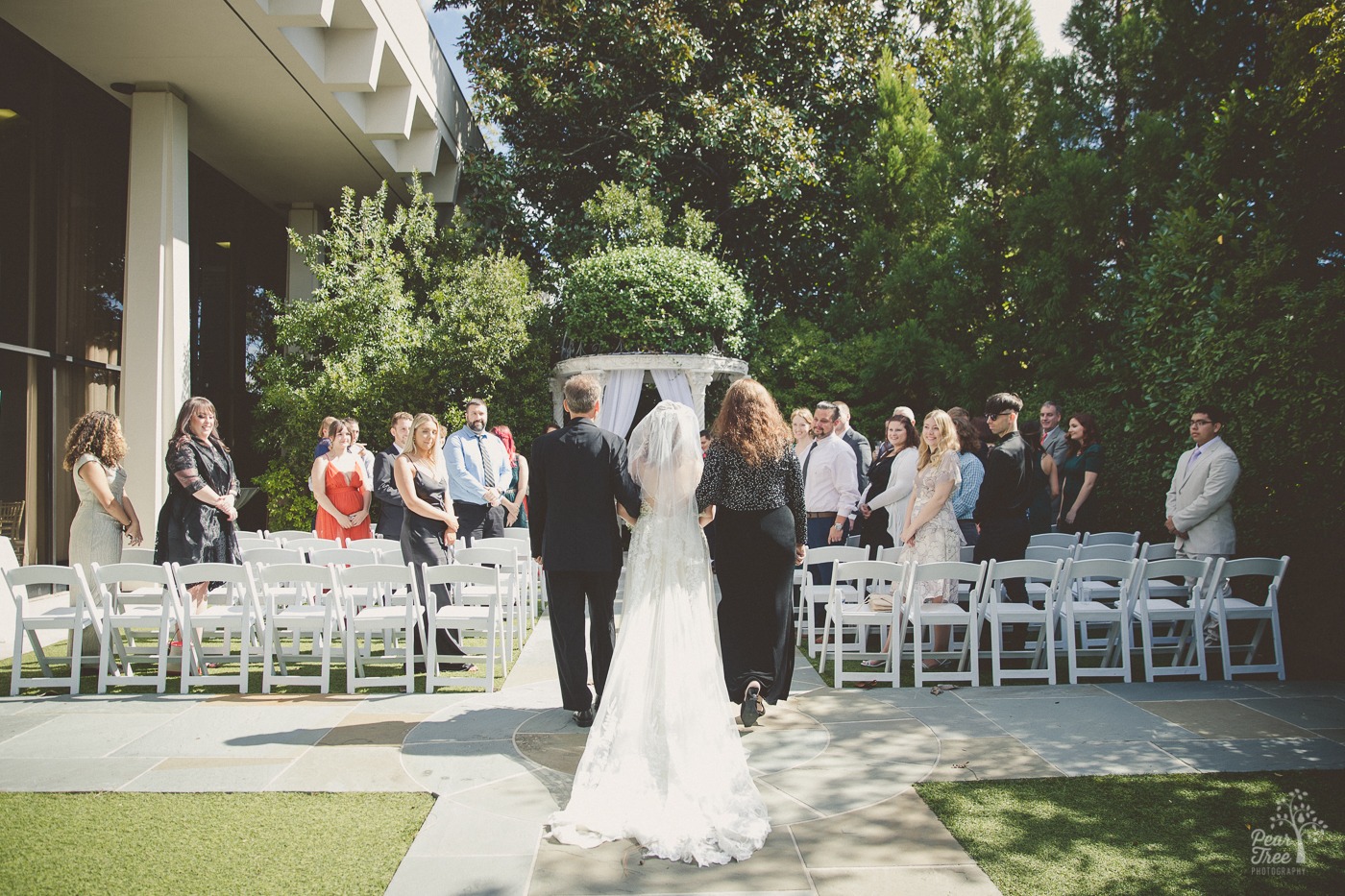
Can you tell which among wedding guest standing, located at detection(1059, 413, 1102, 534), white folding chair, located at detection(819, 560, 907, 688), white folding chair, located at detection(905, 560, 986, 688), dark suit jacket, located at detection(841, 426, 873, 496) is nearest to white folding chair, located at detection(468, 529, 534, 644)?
white folding chair, located at detection(819, 560, 907, 688)

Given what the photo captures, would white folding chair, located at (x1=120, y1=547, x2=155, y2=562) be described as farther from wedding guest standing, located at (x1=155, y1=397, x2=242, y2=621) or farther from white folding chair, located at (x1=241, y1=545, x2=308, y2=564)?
white folding chair, located at (x1=241, y1=545, x2=308, y2=564)

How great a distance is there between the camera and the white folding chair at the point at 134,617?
5.52m

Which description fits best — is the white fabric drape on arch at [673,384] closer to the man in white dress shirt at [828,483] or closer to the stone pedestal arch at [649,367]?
the stone pedestal arch at [649,367]

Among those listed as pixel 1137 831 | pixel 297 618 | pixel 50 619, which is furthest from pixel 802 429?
pixel 50 619

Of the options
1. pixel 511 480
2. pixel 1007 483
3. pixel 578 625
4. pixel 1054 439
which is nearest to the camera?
pixel 578 625

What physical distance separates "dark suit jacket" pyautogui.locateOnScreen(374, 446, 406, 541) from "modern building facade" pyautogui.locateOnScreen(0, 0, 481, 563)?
381 cm

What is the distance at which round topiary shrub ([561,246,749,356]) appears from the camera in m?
12.9

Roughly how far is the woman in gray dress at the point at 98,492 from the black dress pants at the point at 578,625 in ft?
11.8

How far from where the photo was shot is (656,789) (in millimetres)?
3770

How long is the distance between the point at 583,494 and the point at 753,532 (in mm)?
977

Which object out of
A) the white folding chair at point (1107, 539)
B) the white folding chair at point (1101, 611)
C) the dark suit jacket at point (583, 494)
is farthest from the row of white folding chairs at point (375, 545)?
the white folding chair at point (1107, 539)

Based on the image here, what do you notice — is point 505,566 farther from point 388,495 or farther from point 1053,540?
point 1053,540

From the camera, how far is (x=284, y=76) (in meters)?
10.5

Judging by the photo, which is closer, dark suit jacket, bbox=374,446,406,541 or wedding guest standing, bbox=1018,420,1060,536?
dark suit jacket, bbox=374,446,406,541
